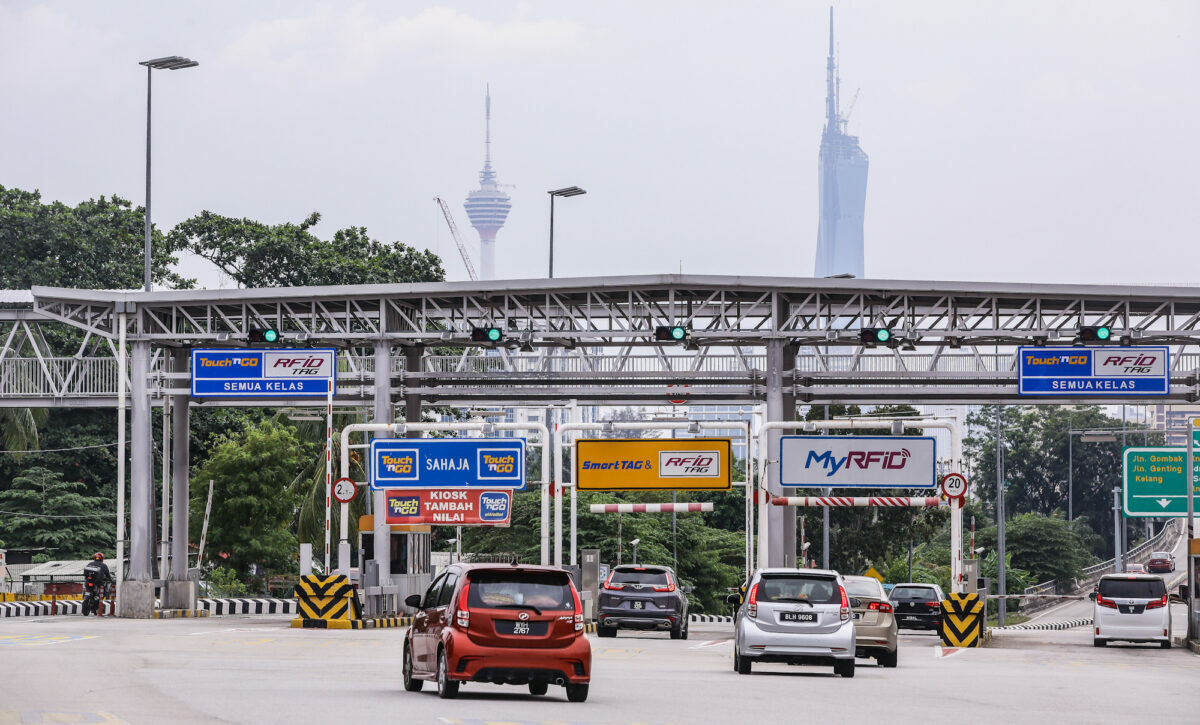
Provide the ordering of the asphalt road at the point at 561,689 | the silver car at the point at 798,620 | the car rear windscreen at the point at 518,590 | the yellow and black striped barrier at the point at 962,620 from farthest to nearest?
1. the yellow and black striped barrier at the point at 962,620
2. the silver car at the point at 798,620
3. the car rear windscreen at the point at 518,590
4. the asphalt road at the point at 561,689

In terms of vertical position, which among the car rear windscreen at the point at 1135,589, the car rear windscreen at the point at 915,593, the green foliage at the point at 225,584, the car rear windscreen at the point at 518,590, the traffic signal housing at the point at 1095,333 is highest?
the traffic signal housing at the point at 1095,333

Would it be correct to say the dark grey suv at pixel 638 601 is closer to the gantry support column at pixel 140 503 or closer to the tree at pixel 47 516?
the gantry support column at pixel 140 503

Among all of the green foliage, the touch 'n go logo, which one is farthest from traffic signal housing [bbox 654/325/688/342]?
the green foliage

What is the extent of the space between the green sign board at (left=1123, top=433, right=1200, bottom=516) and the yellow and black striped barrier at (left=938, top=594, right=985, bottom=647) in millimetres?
9184

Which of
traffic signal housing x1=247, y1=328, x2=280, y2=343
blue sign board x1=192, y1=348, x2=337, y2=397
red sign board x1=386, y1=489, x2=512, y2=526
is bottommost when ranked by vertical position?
red sign board x1=386, y1=489, x2=512, y2=526

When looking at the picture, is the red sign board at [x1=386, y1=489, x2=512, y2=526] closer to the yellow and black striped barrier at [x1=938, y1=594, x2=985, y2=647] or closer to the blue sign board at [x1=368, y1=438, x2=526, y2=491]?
the blue sign board at [x1=368, y1=438, x2=526, y2=491]

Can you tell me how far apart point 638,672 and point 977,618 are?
12.3 metres

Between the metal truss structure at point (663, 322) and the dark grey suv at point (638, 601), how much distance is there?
7659 mm

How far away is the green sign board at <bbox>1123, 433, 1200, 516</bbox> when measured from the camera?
3953cm

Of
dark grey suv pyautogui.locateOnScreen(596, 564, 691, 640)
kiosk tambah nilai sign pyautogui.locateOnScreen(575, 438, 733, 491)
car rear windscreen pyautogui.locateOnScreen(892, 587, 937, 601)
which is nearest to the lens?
dark grey suv pyautogui.locateOnScreen(596, 564, 691, 640)

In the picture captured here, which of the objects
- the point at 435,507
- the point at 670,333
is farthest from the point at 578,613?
the point at 435,507

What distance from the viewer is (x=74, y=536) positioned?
198 ft

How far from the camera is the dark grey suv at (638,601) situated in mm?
31938

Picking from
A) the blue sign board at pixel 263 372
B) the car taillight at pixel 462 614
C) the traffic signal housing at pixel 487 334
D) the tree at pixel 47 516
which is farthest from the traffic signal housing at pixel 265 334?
the tree at pixel 47 516
